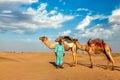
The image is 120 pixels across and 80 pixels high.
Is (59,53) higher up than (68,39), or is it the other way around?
(68,39)

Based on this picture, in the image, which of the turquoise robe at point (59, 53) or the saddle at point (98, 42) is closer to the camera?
Result: the turquoise robe at point (59, 53)

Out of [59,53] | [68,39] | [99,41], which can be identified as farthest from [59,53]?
[99,41]

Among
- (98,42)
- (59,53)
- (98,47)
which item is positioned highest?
(98,42)

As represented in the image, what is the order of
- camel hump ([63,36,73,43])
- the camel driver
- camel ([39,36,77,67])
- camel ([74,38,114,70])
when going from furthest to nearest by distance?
camel hump ([63,36,73,43]) < camel ([39,36,77,67]) < camel ([74,38,114,70]) < the camel driver

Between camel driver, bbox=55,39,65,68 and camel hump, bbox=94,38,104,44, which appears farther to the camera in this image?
camel hump, bbox=94,38,104,44

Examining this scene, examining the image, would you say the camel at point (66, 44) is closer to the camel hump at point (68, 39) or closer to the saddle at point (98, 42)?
the camel hump at point (68, 39)

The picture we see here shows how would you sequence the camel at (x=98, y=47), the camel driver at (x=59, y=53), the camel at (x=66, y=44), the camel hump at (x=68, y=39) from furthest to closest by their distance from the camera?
the camel hump at (x=68, y=39)
the camel at (x=66, y=44)
the camel at (x=98, y=47)
the camel driver at (x=59, y=53)

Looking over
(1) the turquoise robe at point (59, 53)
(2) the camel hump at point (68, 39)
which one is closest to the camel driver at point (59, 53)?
(1) the turquoise robe at point (59, 53)

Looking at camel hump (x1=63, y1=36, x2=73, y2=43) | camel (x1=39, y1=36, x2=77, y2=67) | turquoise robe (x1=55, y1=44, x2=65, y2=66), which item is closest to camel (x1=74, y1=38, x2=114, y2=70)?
camel (x1=39, y1=36, x2=77, y2=67)

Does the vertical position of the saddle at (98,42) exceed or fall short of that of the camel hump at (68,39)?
it falls short

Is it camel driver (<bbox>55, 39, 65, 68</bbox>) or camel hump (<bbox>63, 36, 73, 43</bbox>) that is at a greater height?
camel hump (<bbox>63, 36, 73, 43</bbox>)

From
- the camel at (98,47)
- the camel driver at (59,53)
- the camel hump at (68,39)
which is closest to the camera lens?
the camel driver at (59,53)

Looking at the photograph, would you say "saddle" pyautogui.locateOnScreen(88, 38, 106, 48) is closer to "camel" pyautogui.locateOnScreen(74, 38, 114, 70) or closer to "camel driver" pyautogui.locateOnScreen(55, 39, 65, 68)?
"camel" pyautogui.locateOnScreen(74, 38, 114, 70)

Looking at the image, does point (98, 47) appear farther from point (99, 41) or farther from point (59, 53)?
point (59, 53)
